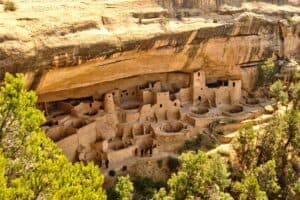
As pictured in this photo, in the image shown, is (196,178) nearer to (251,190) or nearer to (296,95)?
(251,190)

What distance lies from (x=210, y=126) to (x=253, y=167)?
9.10 ft

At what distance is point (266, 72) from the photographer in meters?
22.8

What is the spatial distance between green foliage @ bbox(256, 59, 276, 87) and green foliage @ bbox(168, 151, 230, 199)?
802 centimetres

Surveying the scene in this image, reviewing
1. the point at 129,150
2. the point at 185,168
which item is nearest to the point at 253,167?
the point at 185,168

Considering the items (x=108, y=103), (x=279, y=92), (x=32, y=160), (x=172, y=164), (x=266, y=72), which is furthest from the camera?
(x=266, y=72)

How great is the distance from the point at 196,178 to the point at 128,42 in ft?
19.1

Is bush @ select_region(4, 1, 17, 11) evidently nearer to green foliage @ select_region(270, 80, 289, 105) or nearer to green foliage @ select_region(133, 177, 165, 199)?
green foliage @ select_region(133, 177, 165, 199)

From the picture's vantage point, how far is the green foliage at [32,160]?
9.63m

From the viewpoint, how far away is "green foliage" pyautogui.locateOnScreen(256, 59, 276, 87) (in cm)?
2253

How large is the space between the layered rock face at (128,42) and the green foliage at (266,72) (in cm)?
46

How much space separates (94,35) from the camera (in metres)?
15.7

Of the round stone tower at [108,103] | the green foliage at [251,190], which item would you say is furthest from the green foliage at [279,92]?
the round stone tower at [108,103]

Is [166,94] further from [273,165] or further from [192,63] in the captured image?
[273,165]

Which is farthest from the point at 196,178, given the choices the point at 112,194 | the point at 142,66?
the point at 142,66
